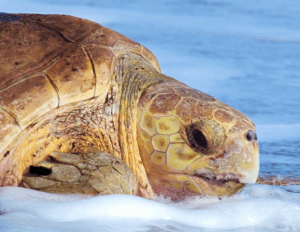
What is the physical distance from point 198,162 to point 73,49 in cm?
103

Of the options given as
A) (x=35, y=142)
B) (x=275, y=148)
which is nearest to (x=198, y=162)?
(x=35, y=142)

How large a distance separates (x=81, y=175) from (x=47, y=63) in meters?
0.69

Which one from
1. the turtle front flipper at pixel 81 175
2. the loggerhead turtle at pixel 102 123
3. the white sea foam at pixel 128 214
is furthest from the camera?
the loggerhead turtle at pixel 102 123

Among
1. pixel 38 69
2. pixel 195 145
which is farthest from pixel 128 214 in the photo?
pixel 38 69

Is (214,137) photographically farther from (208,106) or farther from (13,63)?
(13,63)

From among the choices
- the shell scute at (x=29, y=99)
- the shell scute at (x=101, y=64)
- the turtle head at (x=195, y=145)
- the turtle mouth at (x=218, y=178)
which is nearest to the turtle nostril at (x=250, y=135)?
the turtle head at (x=195, y=145)

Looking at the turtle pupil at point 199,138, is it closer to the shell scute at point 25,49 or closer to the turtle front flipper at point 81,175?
the turtle front flipper at point 81,175

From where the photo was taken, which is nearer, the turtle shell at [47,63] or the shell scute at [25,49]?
the turtle shell at [47,63]

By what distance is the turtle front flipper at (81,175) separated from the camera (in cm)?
208

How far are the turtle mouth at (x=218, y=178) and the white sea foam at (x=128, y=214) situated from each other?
0.12 meters

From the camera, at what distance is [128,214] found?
1822 millimetres

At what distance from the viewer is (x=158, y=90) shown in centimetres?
264

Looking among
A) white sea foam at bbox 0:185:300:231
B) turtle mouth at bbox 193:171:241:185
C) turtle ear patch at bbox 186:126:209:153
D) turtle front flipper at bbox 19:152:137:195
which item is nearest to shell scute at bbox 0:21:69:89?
turtle front flipper at bbox 19:152:137:195

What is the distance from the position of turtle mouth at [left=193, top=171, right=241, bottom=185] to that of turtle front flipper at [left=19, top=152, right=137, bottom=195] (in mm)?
457
